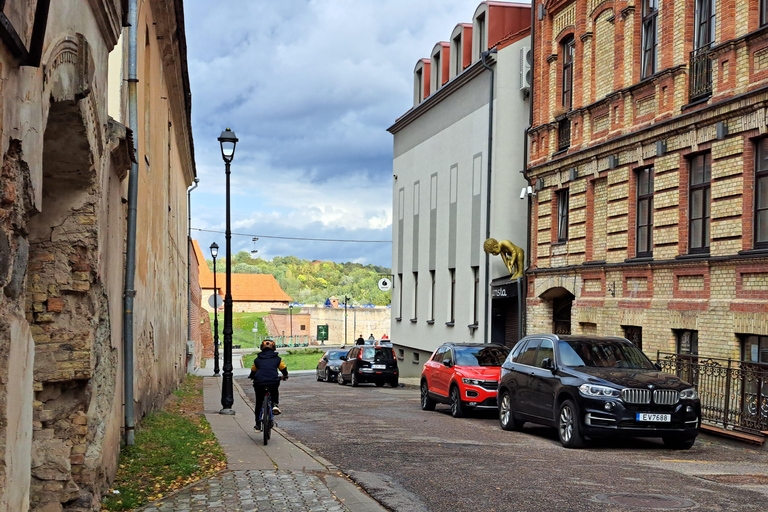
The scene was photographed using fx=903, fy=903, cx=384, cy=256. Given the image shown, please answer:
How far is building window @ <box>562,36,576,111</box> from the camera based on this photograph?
81.4 ft

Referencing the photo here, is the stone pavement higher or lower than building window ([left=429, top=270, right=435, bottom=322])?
lower

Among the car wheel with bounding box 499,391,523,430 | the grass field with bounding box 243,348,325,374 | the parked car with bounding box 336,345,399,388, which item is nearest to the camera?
the car wheel with bounding box 499,391,523,430

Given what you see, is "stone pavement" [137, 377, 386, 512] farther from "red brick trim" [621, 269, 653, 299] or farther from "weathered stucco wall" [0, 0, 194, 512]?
"red brick trim" [621, 269, 653, 299]

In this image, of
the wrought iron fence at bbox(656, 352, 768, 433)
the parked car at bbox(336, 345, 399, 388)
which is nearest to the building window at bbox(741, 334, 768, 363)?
the wrought iron fence at bbox(656, 352, 768, 433)

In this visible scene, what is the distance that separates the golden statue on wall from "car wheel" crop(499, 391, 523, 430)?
10.9m

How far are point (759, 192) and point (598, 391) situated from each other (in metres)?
5.78

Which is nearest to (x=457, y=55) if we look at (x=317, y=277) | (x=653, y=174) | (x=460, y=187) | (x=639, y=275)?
(x=460, y=187)

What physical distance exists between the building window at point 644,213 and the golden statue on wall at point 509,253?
22.0 feet

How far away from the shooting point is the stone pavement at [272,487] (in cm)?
830

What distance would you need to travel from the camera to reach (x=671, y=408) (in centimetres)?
1313

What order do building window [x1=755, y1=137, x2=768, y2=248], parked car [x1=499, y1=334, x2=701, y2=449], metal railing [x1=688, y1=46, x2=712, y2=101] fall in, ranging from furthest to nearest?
metal railing [x1=688, y1=46, x2=712, y2=101]
building window [x1=755, y1=137, x2=768, y2=248]
parked car [x1=499, y1=334, x2=701, y2=449]

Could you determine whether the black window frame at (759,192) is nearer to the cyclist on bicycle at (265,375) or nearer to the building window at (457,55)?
the cyclist on bicycle at (265,375)

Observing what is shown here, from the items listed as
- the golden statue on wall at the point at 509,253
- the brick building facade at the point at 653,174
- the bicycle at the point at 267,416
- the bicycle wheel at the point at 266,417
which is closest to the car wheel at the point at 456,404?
the brick building facade at the point at 653,174

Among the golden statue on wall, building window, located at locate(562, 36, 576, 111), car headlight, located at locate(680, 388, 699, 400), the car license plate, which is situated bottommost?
the car license plate
